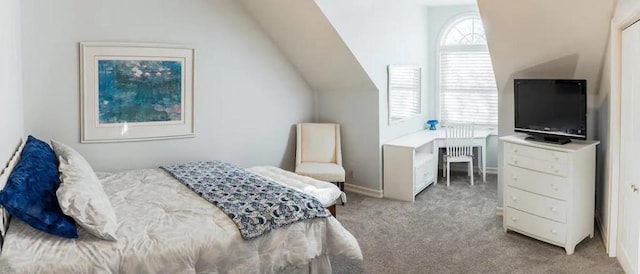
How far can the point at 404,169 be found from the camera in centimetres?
509

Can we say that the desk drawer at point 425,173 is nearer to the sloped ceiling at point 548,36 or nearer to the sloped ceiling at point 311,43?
the sloped ceiling at point 311,43

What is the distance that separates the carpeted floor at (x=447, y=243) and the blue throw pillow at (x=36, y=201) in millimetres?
1721

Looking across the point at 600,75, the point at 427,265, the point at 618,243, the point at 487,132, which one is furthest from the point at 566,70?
the point at 487,132

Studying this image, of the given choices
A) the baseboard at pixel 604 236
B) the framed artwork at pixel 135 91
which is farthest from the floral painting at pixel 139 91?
the baseboard at pixel 604 236

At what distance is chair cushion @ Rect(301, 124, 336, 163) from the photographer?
5.41 meters

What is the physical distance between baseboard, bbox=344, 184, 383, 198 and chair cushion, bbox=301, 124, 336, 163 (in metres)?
0.38

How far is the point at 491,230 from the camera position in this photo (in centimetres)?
411

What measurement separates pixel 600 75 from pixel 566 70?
249 millimetres

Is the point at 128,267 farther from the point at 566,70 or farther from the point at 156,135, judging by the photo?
the point at 566,70

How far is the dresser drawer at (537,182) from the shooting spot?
3576 mm

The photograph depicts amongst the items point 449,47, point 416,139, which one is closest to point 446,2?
point 449,47

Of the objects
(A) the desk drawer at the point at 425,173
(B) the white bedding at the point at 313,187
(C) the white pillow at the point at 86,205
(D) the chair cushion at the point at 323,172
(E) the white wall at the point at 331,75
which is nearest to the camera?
(C) the white pillow at the point at 86,205

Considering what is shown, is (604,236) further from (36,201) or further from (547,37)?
(36,201)

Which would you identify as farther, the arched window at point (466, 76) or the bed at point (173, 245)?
the arched window at point (466, 76)
